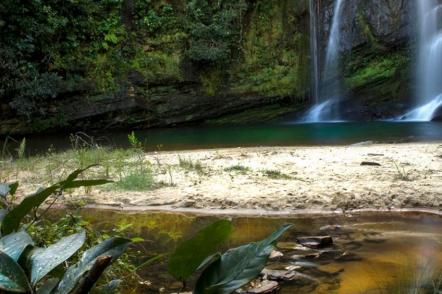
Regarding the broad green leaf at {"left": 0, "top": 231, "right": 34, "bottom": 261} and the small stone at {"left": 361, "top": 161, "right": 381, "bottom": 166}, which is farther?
the small stone at {"left": 361, "top": 161, "right": 381, "bottom": 166}

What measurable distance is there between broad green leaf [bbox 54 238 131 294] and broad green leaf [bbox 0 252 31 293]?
0.06 m

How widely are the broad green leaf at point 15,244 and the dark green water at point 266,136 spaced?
10048 millimetres

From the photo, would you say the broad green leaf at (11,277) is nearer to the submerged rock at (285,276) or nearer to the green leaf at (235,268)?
the green leaf at (235,268)

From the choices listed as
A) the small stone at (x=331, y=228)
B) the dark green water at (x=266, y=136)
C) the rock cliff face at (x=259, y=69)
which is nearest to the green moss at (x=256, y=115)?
the rock cliff face at (x=259, y=69)

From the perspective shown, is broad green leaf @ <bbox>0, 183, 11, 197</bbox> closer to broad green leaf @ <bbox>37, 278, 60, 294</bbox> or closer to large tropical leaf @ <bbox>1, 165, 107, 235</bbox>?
large tropical leaf @ <bbox>1, 165, 107, 235</bbox>

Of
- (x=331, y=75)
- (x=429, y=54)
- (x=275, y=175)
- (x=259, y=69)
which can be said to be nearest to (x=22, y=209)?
(x=275, y=175)

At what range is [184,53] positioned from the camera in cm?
1625

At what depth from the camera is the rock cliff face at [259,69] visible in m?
16.0

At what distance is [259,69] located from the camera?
16953 millimetres

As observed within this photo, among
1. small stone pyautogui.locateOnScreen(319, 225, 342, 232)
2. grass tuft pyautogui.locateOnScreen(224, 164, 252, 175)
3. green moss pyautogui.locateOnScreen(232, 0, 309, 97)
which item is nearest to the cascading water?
green moss pyautogui.locateOnScreen(232, 0, 309, 97)

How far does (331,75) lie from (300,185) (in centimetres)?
1212

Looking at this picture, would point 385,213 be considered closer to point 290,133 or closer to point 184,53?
point 290,133

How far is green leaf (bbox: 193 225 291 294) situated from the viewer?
0.83 m

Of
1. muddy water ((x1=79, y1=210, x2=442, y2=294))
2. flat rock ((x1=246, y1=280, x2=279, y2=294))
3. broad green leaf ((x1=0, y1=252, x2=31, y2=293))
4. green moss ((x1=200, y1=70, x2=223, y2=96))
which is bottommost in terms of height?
muddy water ((x1=79, y1=210, x2=442, y2=294))
